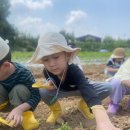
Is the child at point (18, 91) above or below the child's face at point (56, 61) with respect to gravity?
below

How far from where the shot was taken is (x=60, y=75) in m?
3.11

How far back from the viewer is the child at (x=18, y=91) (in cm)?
293

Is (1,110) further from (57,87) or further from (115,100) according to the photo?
(115,100)

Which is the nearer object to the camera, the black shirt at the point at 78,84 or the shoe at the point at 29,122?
the black shirt at the point at 78,84

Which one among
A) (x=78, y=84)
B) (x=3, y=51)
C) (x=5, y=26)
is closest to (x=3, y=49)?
(x=3, y=51)

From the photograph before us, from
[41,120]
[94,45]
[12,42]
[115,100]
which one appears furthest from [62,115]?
[94,45]

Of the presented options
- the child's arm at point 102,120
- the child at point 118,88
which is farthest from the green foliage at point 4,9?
the child's arm at point 102,120

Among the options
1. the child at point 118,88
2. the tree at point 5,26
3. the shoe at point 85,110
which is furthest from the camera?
the tree at point 5,26

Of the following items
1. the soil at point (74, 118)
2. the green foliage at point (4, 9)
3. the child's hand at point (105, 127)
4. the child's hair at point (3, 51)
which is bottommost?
the green foliage at point (4, 9)

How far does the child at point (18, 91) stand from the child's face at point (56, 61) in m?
0.32

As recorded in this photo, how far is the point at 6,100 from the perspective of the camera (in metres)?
3.21

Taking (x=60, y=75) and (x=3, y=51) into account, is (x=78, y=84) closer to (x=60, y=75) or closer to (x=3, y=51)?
(x=60, y=75)

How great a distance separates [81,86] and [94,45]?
41182mm

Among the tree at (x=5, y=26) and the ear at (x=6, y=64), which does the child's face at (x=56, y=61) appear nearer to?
the ear at (x=6, y=64)
